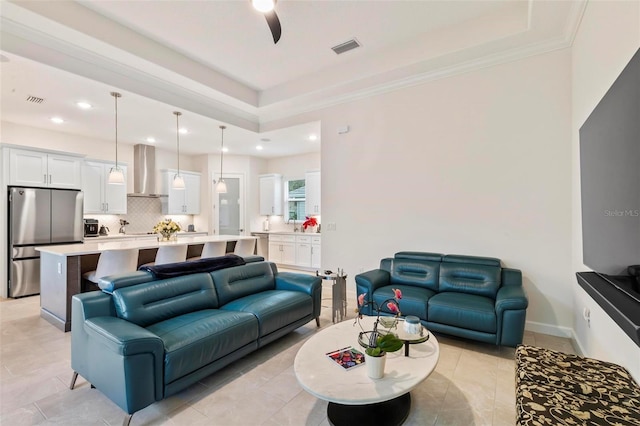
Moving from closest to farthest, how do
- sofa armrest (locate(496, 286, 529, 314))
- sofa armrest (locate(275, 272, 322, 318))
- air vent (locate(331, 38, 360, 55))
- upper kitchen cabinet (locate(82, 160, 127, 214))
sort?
1. sofa armrest (locate(496, 286, 529, 314))
2. sofa armrest (locate(275, 272, 322, 318))
3. air vent (locate(331, 38, 360, 55))
4. upper kitchen cabinet (locate(82, 160, 127, 214))

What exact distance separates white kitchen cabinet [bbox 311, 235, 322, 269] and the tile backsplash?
12.2ft

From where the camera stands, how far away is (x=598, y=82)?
2217 mm

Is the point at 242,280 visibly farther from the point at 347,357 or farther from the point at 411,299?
the point at 411,299

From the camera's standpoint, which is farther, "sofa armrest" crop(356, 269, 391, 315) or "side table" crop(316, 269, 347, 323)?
"side table" crop(316, 269, 347, 323)

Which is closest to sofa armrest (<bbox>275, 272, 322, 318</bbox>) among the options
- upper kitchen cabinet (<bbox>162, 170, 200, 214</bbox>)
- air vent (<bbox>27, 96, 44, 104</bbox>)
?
air vent (<bbox>27, 96, 44, 104</bbox>)

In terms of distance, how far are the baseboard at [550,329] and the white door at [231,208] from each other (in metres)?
6.39

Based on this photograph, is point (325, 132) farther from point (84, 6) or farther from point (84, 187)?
point (84, 187)

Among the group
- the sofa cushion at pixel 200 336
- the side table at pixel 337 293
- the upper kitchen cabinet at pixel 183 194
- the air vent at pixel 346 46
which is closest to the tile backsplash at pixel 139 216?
the upper kitchen cabinet at pixel 183 194

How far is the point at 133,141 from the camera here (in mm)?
6648

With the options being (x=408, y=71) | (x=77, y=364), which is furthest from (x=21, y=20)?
(x=408, y=71)

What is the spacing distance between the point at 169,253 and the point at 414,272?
11.4ft

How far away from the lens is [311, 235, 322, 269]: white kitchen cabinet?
687 cm

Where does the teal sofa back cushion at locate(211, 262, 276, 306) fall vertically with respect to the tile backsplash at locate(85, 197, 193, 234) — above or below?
below

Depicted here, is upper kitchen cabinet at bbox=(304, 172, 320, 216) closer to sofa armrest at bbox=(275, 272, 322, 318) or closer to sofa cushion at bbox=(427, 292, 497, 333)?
sofa armrest at bbox=(275, 272, 322, 318)
